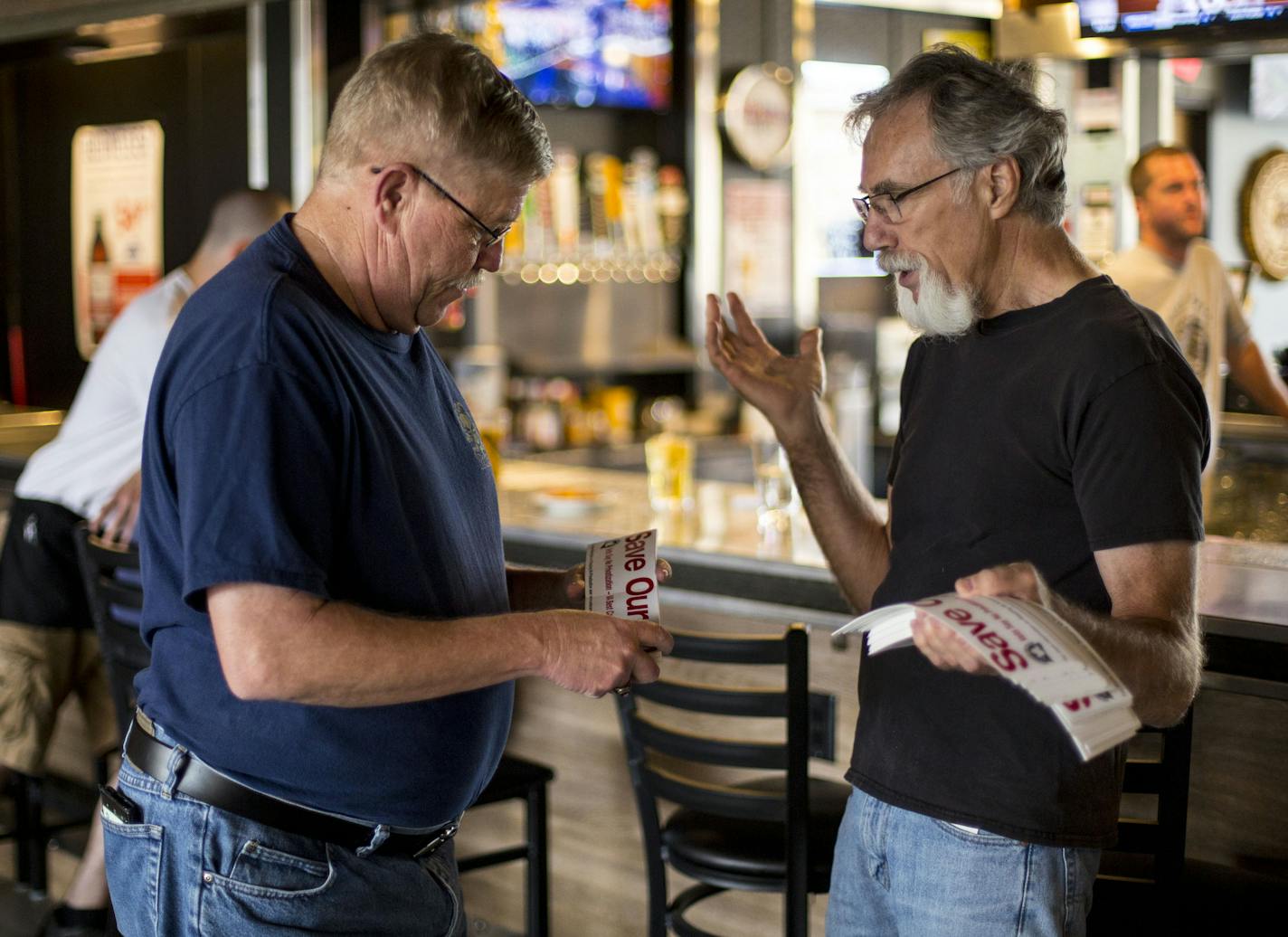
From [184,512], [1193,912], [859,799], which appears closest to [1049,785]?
[859,799]

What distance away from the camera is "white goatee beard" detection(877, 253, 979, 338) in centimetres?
180

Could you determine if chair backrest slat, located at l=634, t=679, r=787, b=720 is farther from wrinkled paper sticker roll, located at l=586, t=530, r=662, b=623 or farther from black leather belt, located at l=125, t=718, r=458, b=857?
black leather belt, located at l=125, t=718, r=458, b=857

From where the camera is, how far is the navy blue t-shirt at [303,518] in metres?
1.46

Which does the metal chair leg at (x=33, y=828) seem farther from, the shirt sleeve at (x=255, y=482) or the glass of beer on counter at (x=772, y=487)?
the shirt sleeve at (x=255, y=482)

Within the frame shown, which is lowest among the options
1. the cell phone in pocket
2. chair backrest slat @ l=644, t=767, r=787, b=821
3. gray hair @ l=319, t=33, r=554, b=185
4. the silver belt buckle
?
chair backrest slat @ l=644, t=767, r=787, b=821

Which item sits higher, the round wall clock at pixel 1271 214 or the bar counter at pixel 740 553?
the round wall clock at pixel 1271 214

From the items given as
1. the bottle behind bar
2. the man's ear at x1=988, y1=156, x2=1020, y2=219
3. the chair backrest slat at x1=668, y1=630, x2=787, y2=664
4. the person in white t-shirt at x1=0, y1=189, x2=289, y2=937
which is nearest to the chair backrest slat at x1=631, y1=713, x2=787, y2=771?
the chair backrest slat at x1=668, y1=630, x2=787, y2=664

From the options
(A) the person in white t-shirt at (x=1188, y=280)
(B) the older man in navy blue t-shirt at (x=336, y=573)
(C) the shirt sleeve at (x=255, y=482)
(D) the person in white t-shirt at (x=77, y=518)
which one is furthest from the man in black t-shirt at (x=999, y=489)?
(A) the person in white t-shirt at (x=1188, y=280)

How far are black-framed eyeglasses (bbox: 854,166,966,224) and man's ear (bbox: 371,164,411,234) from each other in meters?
0.62

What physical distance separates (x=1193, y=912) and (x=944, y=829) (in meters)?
0.54

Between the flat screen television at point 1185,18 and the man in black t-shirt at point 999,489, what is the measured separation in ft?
4.98

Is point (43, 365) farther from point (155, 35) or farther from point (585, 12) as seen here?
point (585, 12)

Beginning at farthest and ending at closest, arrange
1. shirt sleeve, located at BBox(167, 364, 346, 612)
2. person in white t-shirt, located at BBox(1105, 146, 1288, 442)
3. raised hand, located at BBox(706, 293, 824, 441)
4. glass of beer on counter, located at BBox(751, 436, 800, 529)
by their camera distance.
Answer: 1. person in white t-shirt, located at BBox(1105, 146, 1288, 442)
2. glass of beer on counter, located at BBox(751, 436, 800, 529)
3. raised hand, located at BBox(706, 293, 824, 441)
4. shirt sleeve, located at BBox(167, 364, 346, 612)

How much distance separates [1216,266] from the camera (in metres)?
4.88
